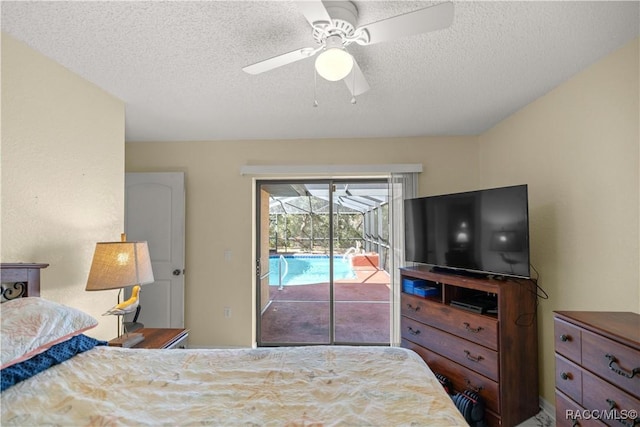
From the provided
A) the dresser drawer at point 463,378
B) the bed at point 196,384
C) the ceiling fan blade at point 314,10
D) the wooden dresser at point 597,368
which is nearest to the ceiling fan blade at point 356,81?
the ceiling fan blade at point 314,10

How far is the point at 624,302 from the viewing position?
1.67 meters

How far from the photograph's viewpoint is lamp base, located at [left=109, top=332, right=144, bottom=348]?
1808 mm

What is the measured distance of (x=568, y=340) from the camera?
1.47 metres

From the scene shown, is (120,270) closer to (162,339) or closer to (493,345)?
(162,339)

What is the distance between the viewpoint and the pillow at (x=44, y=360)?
1089 millimetres

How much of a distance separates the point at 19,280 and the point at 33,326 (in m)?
0.41

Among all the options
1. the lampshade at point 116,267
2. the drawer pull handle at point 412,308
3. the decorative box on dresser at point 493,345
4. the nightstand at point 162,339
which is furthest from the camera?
the drawer pull handle at point 412,308

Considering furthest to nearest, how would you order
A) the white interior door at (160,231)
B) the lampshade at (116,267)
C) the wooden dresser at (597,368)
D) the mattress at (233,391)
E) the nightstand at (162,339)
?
the white interior door at (160,231), the nightstand at (162,339), the lampshade at (116,267), the wooden dresser at (597,368), the mattress at (233,391)

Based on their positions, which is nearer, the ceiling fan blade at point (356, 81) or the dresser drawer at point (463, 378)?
the ceiling fan blade at point (356, 81)

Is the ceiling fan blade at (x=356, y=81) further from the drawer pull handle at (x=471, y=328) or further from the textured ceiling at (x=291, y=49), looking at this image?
the drawer pull handle at (x=471, y=328)

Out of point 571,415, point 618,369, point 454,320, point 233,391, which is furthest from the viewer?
point 454,320

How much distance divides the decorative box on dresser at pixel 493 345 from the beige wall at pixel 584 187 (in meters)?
0.19

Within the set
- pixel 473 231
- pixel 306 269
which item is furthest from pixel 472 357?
pixel 306 269

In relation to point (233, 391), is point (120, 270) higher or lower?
higher
